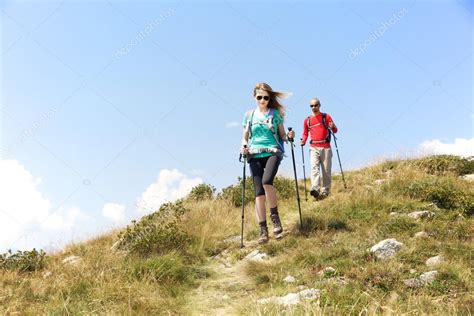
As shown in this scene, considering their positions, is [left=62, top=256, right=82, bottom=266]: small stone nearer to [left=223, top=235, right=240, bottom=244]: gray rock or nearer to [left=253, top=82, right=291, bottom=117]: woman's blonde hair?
[left=223, top=235, right=240, bottom=244]: gray rock

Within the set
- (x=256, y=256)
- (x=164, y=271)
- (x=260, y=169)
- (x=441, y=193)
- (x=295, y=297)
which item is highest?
(x=260, y=169)

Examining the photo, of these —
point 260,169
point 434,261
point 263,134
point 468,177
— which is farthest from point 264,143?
point 468,177

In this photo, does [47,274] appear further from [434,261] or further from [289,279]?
[434,261]

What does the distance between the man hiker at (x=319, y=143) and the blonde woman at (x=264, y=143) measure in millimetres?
4098

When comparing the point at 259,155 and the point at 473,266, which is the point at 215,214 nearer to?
the point at 259,155

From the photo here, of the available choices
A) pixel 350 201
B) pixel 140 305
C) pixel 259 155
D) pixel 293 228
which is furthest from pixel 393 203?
pixel 140 305

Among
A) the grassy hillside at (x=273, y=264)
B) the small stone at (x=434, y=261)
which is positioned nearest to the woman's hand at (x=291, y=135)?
the grassy hillside at (x=273, y=264)

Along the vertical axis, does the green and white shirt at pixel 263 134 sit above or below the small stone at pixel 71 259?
above

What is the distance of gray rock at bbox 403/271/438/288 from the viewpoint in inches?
221

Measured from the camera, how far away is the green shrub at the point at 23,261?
29.4ft

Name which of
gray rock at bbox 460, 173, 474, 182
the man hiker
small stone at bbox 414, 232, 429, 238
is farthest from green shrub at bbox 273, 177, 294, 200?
small stone at bbox 414, 232, 429, 238

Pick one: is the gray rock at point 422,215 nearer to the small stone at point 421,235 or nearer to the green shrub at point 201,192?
the small stone at point 421,235

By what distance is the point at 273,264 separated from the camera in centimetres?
728

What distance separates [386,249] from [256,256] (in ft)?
7.56
